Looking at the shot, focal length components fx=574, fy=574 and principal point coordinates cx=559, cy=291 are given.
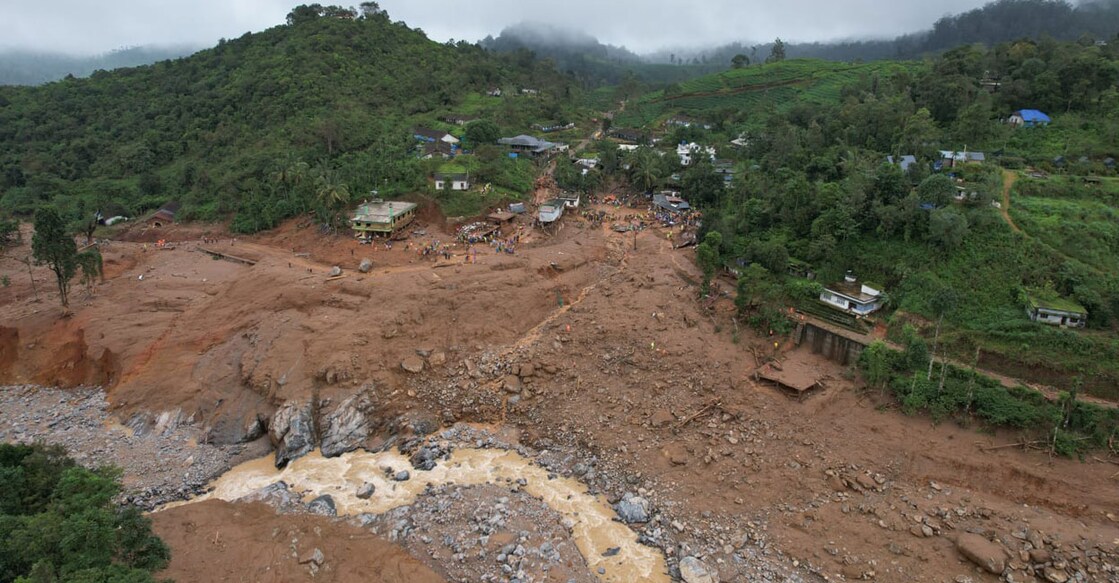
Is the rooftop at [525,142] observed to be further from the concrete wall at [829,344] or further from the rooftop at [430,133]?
the concrete wall at [829,344]

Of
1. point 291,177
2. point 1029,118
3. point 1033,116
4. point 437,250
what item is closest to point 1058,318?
point 1029,118

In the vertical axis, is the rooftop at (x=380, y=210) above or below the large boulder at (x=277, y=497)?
above

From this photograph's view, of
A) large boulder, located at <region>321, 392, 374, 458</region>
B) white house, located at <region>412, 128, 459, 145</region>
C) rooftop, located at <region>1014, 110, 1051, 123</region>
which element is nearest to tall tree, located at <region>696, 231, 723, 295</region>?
large boulder, located at <region>321, 392, 374, 458</region>

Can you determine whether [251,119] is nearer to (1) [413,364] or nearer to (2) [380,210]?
(2) [380,210]

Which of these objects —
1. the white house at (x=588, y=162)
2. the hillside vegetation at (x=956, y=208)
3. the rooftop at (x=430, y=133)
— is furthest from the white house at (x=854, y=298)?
the rooftop at (x=430, y=133)

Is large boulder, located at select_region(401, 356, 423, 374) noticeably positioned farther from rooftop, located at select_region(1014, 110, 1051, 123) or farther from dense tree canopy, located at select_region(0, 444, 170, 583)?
rooftop, located at select_region(1014, 110, 1051, 123)

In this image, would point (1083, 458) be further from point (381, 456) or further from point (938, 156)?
point (381, 456)

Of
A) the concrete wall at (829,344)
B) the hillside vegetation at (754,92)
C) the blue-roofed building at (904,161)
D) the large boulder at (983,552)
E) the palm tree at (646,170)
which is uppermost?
the hillside vegetation at (754,92)
